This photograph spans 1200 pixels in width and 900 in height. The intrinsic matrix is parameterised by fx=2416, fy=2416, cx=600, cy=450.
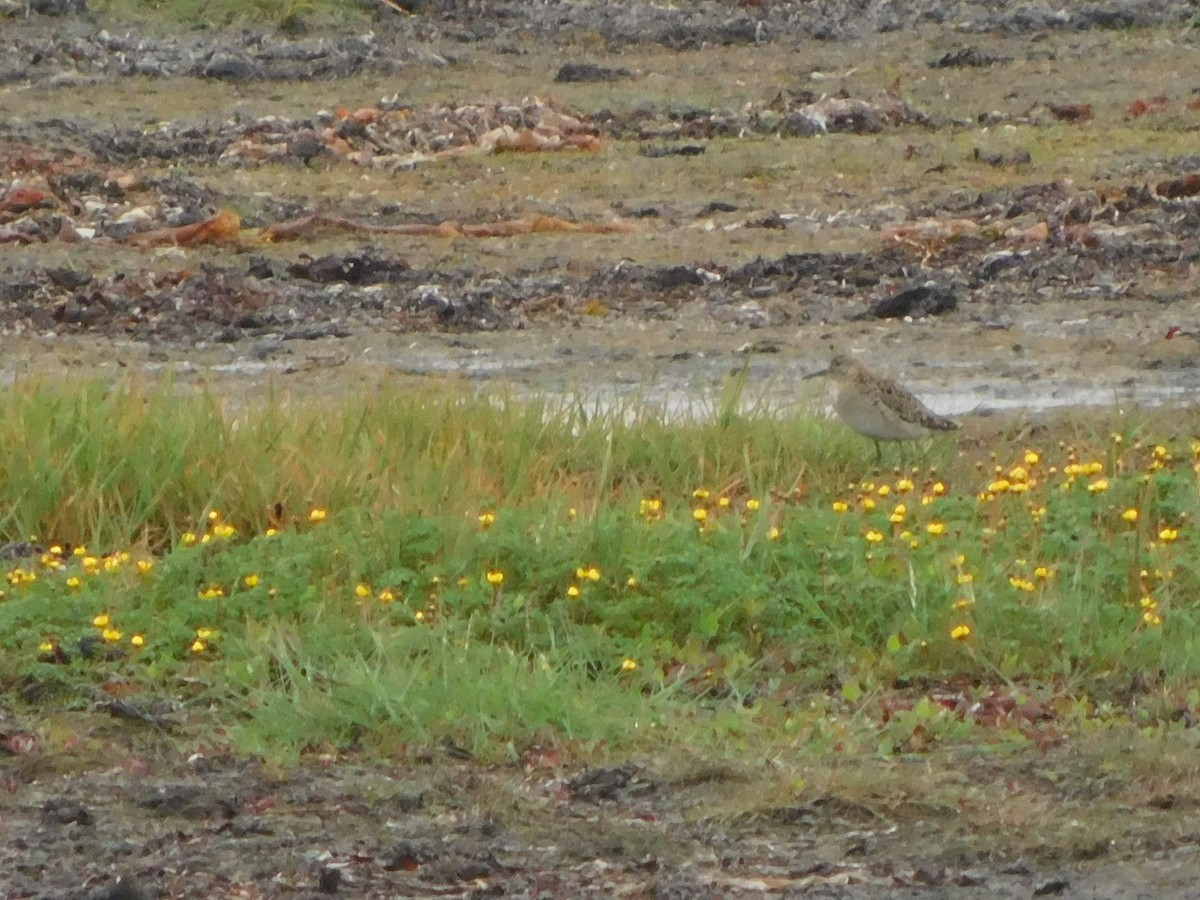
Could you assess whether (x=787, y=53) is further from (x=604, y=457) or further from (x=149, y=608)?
(x=149, y=608)

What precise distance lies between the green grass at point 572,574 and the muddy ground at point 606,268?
308 millimetres

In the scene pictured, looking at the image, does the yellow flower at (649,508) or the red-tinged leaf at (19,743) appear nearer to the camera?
the red-tinged leaf at (19,743)

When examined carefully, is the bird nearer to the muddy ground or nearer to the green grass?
the green grass

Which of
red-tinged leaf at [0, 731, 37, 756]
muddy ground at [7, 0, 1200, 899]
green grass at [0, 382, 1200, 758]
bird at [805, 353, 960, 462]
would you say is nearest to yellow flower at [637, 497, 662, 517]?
green grass at [0, 382, 1200, 758]

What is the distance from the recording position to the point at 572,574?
6484mm

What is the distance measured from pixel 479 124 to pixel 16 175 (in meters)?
3.78

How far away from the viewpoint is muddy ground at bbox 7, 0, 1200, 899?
15.0ft

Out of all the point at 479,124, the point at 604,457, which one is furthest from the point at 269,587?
the point at 479,124

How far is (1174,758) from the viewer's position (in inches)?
198

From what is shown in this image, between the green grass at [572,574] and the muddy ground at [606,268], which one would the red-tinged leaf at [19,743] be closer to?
the muddy ground at [606,268]

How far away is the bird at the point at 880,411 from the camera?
7746 millimetres

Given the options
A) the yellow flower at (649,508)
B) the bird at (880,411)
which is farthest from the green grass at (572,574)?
the bird at (880,411)

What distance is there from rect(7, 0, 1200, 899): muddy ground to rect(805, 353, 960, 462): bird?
1.95 m

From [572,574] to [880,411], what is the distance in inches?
65.1
